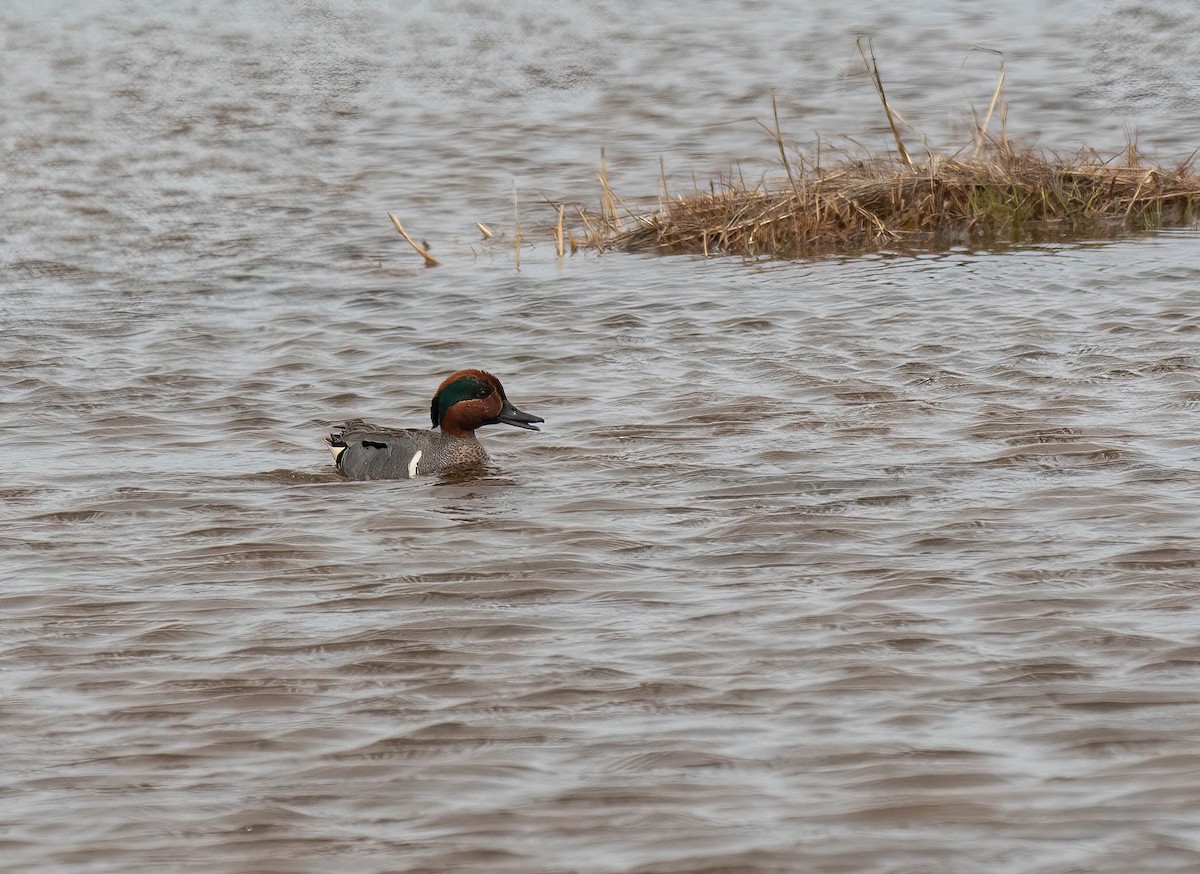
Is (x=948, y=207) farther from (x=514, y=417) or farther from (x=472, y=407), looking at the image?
(x=472, y=407)

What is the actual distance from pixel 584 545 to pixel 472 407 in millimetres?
1718

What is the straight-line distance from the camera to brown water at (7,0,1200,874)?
4.72 m

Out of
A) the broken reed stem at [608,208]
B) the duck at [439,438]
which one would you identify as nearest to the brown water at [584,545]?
the duck at [439,438]

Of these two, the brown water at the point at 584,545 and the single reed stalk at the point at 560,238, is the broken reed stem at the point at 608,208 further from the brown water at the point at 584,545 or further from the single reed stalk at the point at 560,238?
the brown water at the point at 584,545

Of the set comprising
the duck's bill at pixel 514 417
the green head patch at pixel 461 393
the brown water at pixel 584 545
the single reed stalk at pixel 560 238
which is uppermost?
the single reed stalk at pixel 560 238

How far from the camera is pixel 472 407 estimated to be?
28.3ft

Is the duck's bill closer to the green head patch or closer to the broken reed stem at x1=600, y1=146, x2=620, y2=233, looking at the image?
the green head patch

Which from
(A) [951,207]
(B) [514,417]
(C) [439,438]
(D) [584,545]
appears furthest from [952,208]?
(D) [584,545]

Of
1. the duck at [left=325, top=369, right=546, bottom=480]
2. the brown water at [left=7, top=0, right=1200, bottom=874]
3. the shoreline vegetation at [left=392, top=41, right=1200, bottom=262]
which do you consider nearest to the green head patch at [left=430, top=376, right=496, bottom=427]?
the duck at [left=325, top=369, right=546, bottom=480]

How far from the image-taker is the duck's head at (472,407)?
8.66 m

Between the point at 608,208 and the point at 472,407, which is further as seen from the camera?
the point at 608,208

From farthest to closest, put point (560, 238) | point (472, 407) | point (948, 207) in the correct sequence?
point (560, 238)
point (948, 207)
point (472, 407)

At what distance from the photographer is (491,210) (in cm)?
1478

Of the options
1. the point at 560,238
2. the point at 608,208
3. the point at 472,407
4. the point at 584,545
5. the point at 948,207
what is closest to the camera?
the point at 584,545
